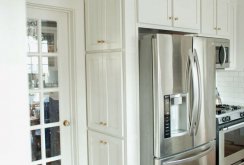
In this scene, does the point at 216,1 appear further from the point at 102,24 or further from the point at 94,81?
the point at 94,81

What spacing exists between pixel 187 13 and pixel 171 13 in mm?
255

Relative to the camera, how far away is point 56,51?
98.3 inches

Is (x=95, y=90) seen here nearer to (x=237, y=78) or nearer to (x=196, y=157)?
(x=196, y=157)

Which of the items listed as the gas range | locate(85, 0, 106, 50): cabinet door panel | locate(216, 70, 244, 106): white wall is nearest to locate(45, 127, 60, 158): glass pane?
locate(85, 0, 106, 50): cabinet door panel

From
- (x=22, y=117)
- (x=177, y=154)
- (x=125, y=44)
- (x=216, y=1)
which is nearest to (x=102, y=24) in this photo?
(x=125, y=44)

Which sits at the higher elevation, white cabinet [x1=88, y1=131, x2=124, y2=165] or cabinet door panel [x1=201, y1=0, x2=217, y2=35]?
cabinet door panel [x1=201, y1=0, x2=217, y2=35]

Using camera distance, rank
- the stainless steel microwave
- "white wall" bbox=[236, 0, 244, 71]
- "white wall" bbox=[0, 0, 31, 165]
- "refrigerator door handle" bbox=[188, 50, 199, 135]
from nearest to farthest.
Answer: "white wall" bbox=[0, 0, 31, 165] < "refrigerator door handle" bbox=[188, 50, 199, 135] < the stainless steel microwave < "white wall" bbox=[236, 0, 244, 71]

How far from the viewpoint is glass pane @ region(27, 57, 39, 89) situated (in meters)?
2.36

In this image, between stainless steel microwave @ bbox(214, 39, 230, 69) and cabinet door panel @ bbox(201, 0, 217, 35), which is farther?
stainless steel microwave @ bbox(214, 39, 230, 69)

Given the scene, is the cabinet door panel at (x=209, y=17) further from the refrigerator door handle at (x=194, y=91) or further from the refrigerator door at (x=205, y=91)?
the refrigerator door handle at (x=194, y=91)

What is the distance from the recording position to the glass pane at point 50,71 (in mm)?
2438

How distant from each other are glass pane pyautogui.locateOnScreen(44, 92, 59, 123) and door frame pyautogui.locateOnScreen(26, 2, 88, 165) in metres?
0.14

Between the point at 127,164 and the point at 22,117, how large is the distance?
3.43ft

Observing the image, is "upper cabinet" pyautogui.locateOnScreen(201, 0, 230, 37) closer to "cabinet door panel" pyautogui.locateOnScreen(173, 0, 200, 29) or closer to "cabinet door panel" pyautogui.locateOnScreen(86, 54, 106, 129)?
"cabinet door panel" pyautogui.locateOnScreen(173, 0, 200, 29)
